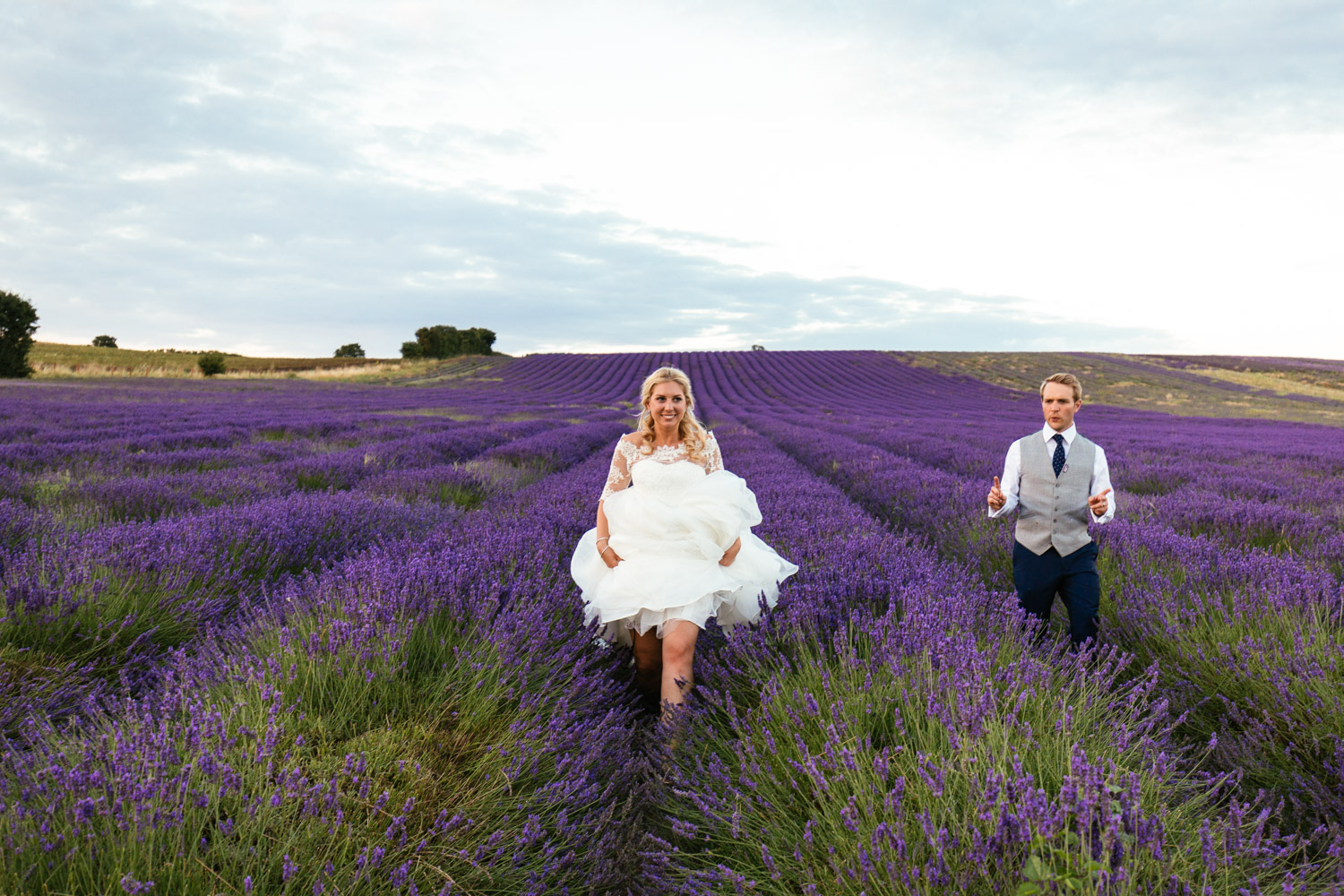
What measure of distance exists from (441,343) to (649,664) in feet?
178

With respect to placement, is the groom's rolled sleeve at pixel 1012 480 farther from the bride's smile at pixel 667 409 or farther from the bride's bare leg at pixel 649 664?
the bride's bare leg at pixel 649 664

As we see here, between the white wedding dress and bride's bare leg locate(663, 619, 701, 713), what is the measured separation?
0.12ft

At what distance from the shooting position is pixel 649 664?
98.4 inches

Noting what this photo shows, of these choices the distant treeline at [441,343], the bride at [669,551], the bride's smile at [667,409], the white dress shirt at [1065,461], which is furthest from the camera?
the distant treeline at [441,343]

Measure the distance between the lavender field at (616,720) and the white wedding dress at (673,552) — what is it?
16 cm

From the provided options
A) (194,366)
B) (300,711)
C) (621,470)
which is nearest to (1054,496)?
(621,470)

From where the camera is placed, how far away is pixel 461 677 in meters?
1.79

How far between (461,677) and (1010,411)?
2452cm

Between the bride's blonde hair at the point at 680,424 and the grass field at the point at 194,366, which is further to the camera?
the grass field at the point at 194,366

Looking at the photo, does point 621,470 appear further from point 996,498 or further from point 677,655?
point 996,498

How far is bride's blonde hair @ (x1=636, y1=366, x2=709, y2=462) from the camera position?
2850 mm

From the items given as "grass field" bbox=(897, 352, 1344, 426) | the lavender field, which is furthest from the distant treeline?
the lavender field

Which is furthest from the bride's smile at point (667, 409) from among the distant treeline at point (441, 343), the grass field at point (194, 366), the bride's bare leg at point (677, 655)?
the distant treeline at point (441, 343)

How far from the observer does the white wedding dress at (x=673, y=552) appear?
2348 millimetres
